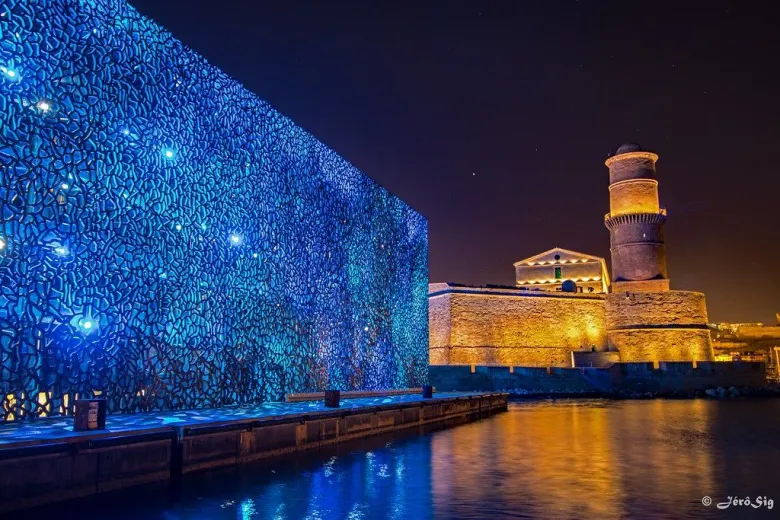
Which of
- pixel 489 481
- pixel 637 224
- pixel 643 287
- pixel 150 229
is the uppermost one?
pixel 637 224

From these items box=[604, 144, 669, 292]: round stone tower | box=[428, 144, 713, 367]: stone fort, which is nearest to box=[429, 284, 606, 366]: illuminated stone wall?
box=[428, 144, 713, 367]: stone fort

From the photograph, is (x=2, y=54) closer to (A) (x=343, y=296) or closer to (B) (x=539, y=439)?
(A) (x=343, y=296)

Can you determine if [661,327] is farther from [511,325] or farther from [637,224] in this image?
[511,325]

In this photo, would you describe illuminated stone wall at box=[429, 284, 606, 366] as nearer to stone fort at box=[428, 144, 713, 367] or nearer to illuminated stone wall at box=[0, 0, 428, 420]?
stone fort at box=[428, 144, 713, 367]

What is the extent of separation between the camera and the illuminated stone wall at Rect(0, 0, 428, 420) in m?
10.6

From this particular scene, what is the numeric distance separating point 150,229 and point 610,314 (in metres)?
36.4

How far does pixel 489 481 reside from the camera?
404 inches

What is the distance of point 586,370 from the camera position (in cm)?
3812

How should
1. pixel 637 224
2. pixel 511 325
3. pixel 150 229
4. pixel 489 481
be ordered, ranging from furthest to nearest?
1. pixel 637 224
2. pixel 511 325
3. pixel 150 229
4. pixel 489 481

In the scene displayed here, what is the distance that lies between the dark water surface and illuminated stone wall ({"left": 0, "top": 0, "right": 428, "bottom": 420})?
3.35 m

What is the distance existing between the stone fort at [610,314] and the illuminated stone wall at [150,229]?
21.3 m

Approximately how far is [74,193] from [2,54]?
7.77ft

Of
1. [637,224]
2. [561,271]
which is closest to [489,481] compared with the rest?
[637,224]

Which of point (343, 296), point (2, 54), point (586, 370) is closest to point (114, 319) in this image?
point (2, 54)
